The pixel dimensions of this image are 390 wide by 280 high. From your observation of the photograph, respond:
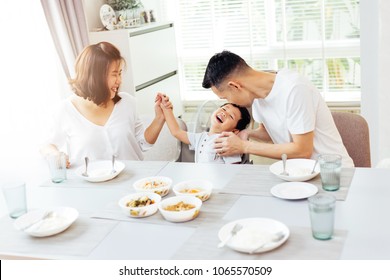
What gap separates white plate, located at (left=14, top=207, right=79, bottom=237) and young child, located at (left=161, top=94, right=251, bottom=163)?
875mm

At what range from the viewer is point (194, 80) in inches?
194

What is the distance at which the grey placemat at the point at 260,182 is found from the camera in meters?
1.83

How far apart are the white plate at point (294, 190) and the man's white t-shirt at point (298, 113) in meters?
0.39

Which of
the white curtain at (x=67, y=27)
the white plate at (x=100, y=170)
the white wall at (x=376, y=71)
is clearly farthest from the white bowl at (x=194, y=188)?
the white curtain at (x=67, y=27)

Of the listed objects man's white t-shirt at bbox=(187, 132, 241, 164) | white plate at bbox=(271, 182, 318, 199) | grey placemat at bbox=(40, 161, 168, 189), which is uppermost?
white plate at bbox=(271, 182, 318, 199)

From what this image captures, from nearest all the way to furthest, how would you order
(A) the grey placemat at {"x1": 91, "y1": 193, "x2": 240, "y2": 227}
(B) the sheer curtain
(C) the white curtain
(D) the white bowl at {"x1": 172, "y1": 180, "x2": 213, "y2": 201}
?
(A) the grey placemat at {"x1": 91, "y1": 193, "x2": 240, "y2": 227} → (D) the white bowl at {"x1": 172, "y1": 180, "x2": 213, "y2": 201} → (B) the sheer curtain → (C) the white curtain

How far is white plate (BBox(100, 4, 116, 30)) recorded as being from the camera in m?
4.01

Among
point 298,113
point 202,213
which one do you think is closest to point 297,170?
point 298,113

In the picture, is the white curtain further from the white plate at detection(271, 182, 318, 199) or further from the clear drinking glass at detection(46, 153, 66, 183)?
the white plate at detection(271, 182, 318, 199)

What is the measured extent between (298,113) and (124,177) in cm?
74

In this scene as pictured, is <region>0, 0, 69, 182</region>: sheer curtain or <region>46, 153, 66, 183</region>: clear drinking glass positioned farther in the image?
<region>0, 0, 69, 182</region>: sheer curtain

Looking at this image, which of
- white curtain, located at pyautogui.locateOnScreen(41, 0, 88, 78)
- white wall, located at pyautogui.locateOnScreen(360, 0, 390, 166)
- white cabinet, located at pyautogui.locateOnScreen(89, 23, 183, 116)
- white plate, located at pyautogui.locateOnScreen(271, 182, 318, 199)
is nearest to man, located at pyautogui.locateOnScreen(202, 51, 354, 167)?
white plate, located at pyautogui.locateOnScreen(271, 182, 318, 199)
